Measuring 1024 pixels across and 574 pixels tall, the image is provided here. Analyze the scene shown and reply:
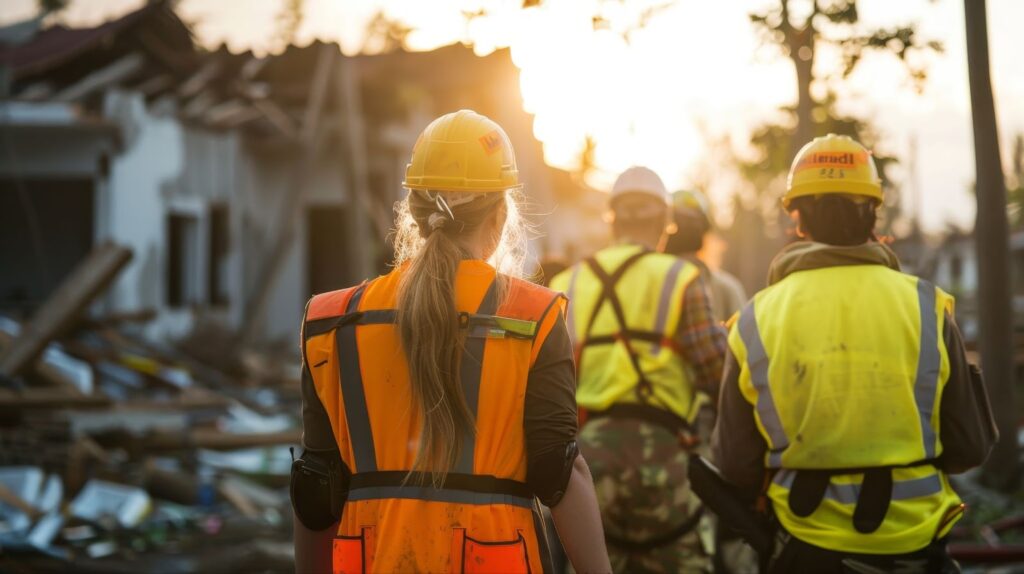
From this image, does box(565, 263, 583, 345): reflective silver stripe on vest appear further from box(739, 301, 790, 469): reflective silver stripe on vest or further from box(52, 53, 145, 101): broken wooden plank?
box(52, 53, 145, 101): broken wooden plank

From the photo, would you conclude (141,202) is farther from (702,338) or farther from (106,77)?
(702,338)

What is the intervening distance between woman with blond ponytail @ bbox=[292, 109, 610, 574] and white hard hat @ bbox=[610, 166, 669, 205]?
222 cm

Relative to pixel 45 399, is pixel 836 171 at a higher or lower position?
higher

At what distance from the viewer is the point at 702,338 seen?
4.36m

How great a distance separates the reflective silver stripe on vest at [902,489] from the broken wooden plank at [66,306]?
8757mm

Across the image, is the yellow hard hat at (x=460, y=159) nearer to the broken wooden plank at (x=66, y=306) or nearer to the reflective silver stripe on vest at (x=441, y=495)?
the reflective silver stripe on vest at (x=441, y=495)

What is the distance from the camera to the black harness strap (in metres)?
4.34

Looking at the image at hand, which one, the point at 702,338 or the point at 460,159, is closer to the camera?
the point at 460,159

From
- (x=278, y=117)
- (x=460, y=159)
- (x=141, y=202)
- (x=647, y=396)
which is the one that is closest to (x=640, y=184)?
(x=647, y=396)

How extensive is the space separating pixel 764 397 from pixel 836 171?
Result: 2.34ft

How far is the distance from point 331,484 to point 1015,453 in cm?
663

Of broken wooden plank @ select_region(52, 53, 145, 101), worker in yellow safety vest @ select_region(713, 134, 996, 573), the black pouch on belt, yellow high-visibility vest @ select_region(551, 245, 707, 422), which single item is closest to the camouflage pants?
yellow high-visibility vest @ select_region(551, 245, 707, 422)

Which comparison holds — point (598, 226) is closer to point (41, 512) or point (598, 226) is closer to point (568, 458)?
point (41, 512)

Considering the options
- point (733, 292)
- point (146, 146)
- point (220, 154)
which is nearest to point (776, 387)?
point (733, 292)
